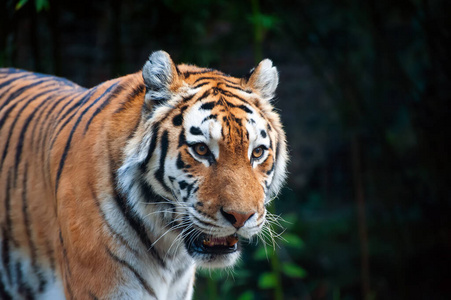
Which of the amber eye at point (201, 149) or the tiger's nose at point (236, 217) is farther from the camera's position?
the amber eye at point (201, 149)

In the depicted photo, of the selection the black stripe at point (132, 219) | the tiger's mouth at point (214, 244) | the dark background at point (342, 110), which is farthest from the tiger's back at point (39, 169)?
the dark background at point (342, 110)

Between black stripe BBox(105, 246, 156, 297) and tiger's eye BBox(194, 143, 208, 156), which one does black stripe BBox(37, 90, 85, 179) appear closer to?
black stripe BBox(105, 246, 156, 297)

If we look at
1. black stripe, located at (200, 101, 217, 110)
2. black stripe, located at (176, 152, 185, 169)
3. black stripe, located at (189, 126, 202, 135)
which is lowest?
black stripe, located at (176, 152, 185, 169)

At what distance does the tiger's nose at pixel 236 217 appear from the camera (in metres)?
2.08

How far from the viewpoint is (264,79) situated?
2.54 meters

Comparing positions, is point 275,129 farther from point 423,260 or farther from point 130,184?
point 423,260

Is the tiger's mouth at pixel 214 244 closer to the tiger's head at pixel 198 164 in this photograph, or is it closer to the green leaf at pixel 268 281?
the tiger's head at pixel 198 164

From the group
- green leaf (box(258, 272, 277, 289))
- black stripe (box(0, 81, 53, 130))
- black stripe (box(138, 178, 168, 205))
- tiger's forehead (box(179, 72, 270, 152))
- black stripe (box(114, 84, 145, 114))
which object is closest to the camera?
tiger's forehead (box(179, 72, 270, 152))

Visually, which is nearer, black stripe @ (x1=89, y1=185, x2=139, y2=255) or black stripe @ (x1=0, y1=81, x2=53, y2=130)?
black stripe @ (x1=89, y1=185, x2=139, y2=255)

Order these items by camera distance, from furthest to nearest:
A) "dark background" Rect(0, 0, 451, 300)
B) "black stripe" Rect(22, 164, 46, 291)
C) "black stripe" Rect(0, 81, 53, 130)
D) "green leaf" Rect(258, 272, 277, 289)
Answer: "dark background" Rect(0, 0, 451, 300), "green leaf" Rect(258, 272, 277, 289), "black stripe" Rect(0, 81, 53, 130), "black stripe" Rect(22, 164, 46, 291)

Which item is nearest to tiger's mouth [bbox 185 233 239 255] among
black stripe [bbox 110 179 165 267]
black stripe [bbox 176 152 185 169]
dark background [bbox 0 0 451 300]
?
black stripe [bbox 110 179 165 267]

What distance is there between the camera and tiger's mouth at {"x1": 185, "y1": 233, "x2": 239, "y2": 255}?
7.59ft

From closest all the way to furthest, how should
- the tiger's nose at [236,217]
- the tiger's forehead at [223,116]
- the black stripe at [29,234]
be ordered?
the tiger's nose at [236,217]
the tiger's forehead at [223,116]
the black stripe at [29,234]

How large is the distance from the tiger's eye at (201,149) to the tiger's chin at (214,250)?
1.07 feet
